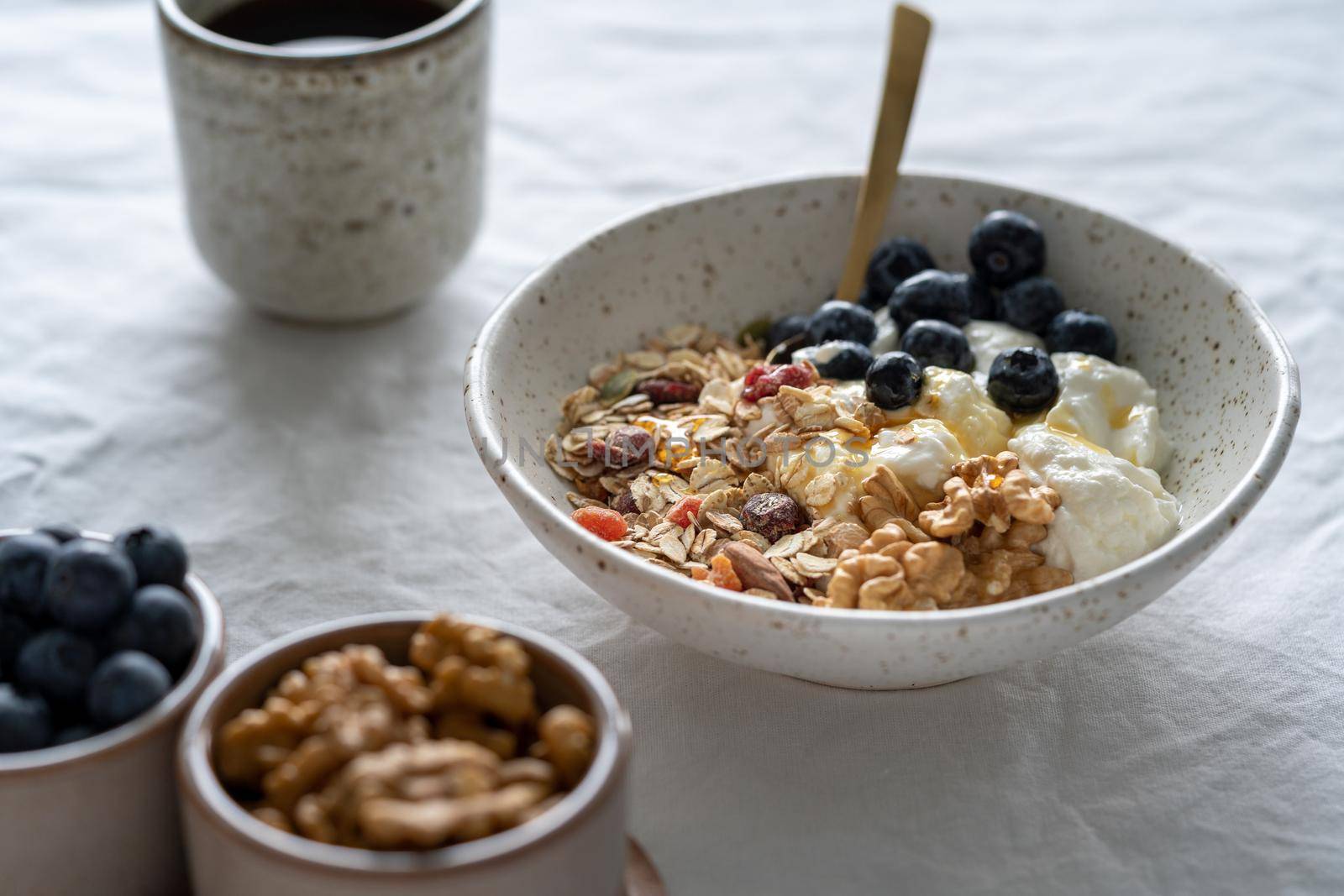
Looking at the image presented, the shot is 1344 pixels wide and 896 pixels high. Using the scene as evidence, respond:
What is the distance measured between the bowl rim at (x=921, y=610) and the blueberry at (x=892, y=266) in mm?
184

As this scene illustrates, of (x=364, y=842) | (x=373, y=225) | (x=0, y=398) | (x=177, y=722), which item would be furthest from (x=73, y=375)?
(x=364, y=842)

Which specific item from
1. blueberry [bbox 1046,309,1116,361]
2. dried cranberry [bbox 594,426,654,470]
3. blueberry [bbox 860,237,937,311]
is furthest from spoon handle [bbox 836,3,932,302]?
dried cranberry [bbox 594,426,654,470]

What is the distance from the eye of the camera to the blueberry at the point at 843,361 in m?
1.28

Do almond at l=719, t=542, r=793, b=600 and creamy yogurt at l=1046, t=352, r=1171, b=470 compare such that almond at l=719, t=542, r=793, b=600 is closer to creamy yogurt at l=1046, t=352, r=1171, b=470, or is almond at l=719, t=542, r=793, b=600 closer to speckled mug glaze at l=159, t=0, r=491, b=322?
creamy yogurt at l=1046, t=352, r=1171, b=470

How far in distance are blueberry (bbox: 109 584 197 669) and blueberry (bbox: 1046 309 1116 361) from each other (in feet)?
2.80

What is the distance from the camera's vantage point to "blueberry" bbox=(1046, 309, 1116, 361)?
1.31m

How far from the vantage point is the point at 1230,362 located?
48.5 inches

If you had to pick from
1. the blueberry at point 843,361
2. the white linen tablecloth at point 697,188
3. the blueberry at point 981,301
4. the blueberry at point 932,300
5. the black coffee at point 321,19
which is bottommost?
the white linen tablecloth at point 697,188

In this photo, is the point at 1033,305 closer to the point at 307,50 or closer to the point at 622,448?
the point at 622,448

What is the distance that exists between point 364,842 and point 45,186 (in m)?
1.42

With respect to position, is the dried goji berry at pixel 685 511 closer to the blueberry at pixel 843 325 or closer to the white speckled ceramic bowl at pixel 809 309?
the white speckled ceramic bowl at pixel 809 309

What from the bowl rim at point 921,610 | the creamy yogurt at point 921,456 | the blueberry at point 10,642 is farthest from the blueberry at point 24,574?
the creamy yogurt at point 921,456

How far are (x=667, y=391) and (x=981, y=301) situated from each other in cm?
35

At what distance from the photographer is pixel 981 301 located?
54.7 inches
